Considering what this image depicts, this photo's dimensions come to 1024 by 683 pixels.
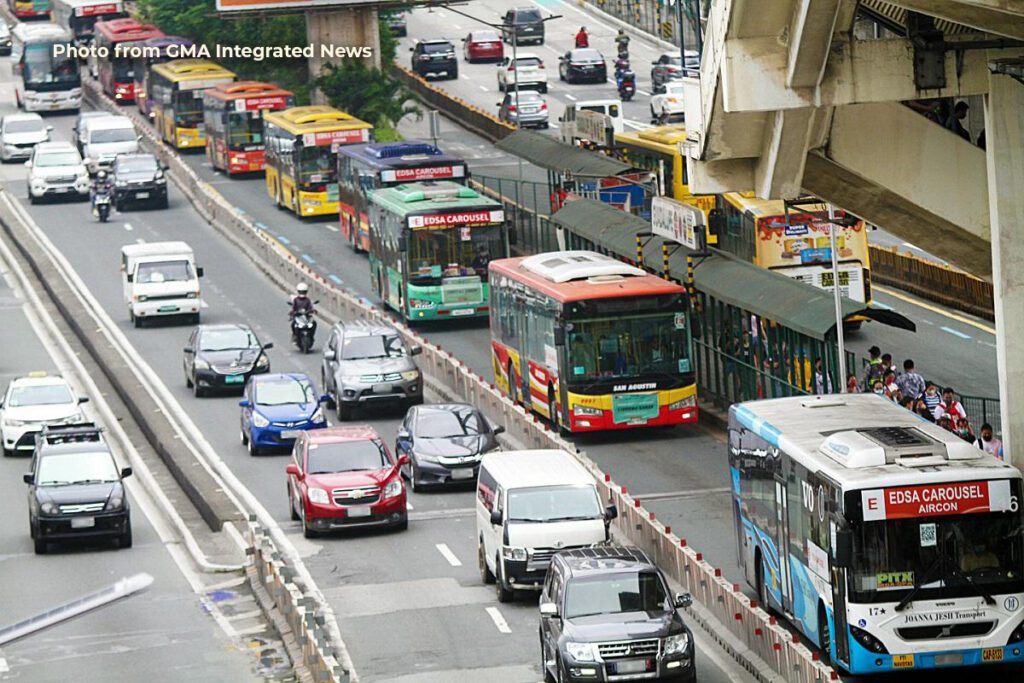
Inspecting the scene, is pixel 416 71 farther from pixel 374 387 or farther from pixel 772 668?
pixel 772 668

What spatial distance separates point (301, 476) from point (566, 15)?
273 ft

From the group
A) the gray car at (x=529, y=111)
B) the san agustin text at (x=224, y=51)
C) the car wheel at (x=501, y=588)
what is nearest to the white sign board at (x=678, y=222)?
the car wheel at (x=501, y=588)

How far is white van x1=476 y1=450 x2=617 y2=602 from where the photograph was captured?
27.3 m

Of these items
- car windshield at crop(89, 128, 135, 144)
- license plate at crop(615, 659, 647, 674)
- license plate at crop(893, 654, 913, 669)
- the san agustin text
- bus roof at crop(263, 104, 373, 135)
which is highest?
the san agustin text

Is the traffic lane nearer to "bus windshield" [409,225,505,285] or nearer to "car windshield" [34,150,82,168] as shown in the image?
"bus windshield" [409,225,505,285]

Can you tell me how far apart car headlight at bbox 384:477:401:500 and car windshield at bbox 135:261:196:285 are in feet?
71.3

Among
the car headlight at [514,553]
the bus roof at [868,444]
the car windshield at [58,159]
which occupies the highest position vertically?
the bus roof at [868,444]

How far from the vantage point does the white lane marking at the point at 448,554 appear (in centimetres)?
3036

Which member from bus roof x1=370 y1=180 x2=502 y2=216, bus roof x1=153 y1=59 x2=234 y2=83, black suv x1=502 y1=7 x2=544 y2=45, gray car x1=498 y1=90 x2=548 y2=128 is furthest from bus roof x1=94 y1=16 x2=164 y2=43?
bus roof x1=370 y1=180 x2=502 y2=216

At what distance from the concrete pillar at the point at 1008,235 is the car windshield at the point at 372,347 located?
18.0m

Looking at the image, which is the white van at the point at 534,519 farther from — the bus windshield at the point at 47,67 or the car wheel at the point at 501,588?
the bus windshield at the point at 47,67

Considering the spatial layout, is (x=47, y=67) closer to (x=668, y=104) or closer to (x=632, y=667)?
(x=668, y=104)

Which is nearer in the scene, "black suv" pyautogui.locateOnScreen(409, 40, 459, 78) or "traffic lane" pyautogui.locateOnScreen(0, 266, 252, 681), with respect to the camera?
"traffic lane" pyautogui.locateOnScreen(0, 266, 252, 681)

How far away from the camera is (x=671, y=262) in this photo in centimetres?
4200
